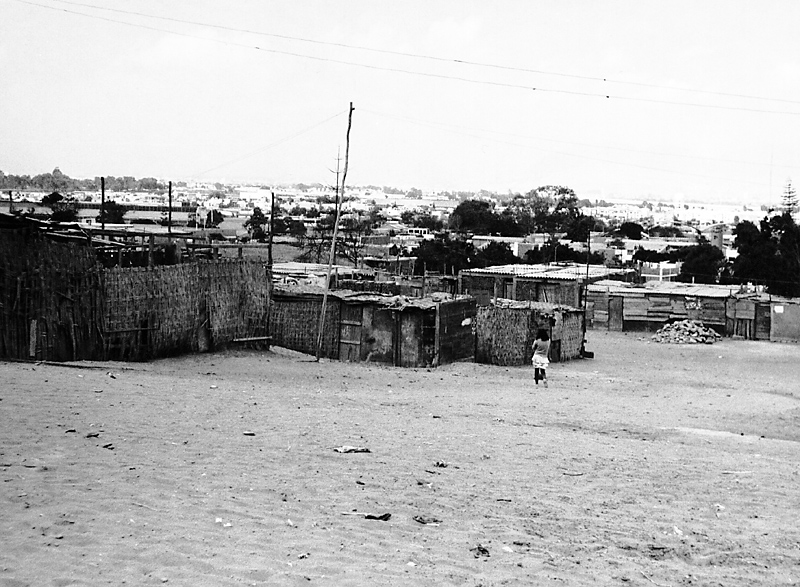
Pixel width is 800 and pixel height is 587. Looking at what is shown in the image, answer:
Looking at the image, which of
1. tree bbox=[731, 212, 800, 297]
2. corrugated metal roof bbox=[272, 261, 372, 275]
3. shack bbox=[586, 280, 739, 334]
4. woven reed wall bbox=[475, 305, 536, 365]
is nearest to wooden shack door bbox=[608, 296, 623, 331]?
shack bbox=[586, 280, 739, 334]

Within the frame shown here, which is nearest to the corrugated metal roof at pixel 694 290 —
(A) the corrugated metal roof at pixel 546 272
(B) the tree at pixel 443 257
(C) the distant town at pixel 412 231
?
(A) the corrugated metal roof at pixel 546 272

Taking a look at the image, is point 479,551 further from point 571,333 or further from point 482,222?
point 482,222

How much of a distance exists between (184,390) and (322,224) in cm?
4509

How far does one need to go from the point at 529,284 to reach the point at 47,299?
1046 inches

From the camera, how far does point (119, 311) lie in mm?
14711

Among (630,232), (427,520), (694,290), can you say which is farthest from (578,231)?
(427,520)

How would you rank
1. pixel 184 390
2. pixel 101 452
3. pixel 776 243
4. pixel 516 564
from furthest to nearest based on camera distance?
1. pixel 776 243
2. pixel 184 390
3. pixel 101 452
4. pixel 516 564

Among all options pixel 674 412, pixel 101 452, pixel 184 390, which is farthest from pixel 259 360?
pixel 101 452

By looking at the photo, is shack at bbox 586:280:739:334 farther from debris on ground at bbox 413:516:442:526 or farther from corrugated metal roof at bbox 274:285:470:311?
debris on ground at bbox 413:516:442:526

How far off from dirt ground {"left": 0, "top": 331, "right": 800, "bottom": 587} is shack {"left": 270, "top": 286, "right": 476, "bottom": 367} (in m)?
5.33

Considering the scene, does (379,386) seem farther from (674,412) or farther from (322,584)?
(322,584)

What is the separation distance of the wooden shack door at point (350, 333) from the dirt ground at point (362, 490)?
554 cm

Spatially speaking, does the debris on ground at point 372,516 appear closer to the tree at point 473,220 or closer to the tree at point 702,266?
the tree at point 702,266

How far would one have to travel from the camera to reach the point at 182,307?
16094mm
